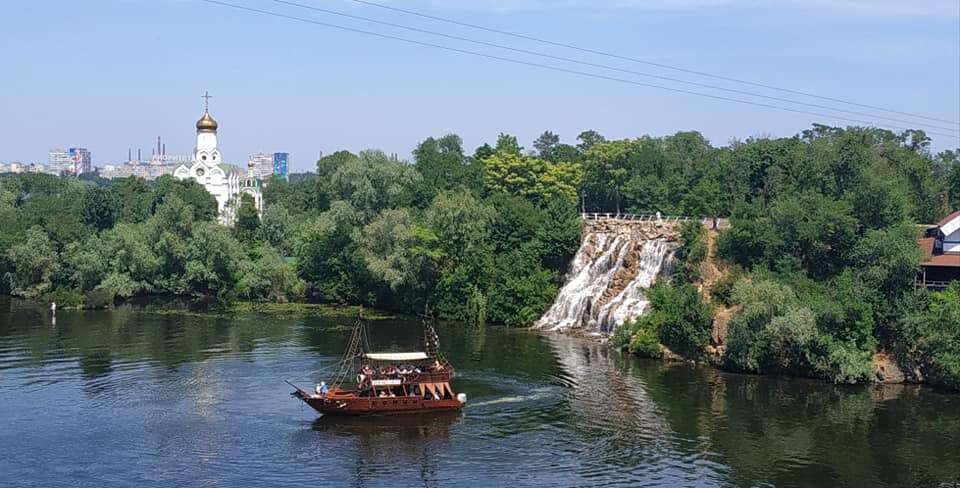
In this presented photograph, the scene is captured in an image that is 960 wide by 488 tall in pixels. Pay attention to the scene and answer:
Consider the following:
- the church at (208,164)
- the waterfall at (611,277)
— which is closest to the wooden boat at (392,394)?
the waterfall at (611,277)

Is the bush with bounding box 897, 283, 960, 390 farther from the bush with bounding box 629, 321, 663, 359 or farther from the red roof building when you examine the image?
the bush with bounding box 629, 321, 663, 359

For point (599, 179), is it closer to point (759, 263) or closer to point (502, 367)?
point (759, 263)

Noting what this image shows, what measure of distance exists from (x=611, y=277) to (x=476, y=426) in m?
34.4

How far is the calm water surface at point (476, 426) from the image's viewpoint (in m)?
47.0

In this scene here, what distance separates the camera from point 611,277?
86500 millimetres

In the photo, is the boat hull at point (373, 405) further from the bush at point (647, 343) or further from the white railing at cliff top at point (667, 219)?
the white railing at cliff top at point (667, 219)

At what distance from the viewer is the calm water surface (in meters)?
47.0

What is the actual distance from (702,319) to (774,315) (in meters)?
6.01

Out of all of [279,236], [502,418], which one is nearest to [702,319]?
[502,418]

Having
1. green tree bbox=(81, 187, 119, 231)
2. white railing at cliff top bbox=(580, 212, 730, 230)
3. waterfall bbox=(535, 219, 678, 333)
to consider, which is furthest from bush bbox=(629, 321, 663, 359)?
green tree bbox=(81, 187, 119, 231)

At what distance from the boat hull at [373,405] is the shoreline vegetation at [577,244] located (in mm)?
21100

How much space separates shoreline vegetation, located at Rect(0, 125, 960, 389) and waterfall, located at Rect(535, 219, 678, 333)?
195 cm

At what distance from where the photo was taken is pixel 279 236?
118562mm

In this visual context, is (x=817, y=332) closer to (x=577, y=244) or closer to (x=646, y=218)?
(x=577, y=244)
